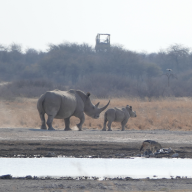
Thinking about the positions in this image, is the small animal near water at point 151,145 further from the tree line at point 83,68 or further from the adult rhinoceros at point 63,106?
the tree line at point 83,68

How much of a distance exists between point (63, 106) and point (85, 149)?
6283 mm

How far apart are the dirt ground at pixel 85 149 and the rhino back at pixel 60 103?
174cm

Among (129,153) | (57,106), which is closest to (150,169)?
(129,153)

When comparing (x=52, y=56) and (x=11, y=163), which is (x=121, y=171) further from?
(x=52, y=56)

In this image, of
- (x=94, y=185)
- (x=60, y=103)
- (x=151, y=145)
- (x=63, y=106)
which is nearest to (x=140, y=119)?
(x=63, y=106)

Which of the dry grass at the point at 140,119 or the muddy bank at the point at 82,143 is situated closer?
the muddy bank at the point at 82,143

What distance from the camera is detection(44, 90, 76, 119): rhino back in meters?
18.3

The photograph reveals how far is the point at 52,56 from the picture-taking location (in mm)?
63562

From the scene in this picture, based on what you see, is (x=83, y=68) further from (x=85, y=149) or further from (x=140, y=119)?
(x=85, y=149)

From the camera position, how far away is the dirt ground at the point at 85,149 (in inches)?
306

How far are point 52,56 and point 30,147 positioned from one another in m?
51.2

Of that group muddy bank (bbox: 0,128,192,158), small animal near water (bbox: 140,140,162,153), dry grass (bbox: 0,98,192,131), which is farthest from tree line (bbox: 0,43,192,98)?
small animal near water (bbox: 140,140,162,153)

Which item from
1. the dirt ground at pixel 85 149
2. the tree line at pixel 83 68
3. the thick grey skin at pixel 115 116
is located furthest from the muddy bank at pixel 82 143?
the tree line at pixel 83 68

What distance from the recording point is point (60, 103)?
18672 mm
